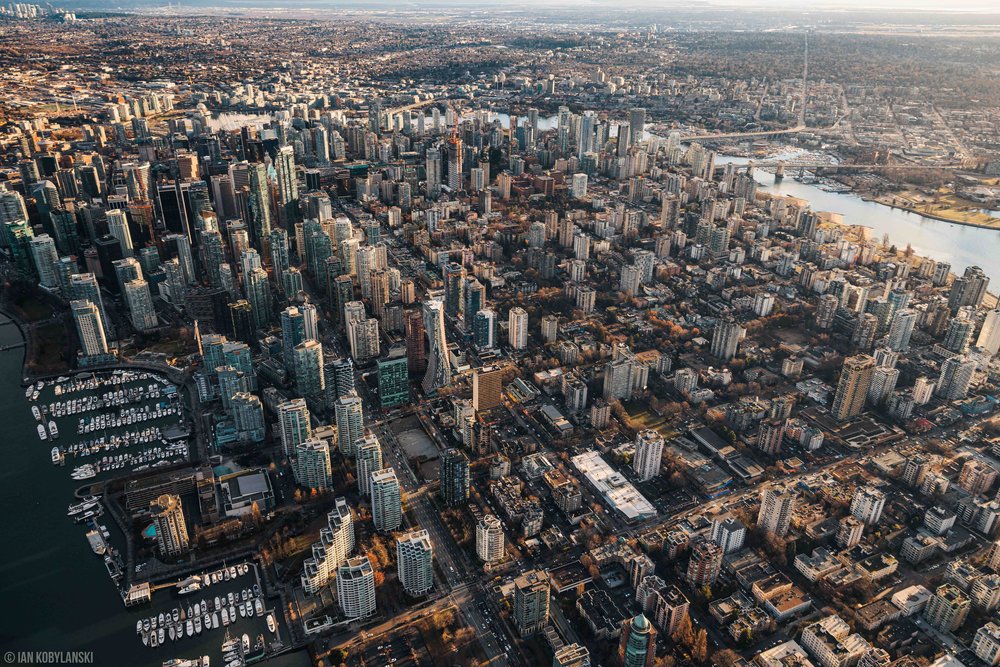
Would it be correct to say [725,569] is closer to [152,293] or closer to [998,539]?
[998,539]

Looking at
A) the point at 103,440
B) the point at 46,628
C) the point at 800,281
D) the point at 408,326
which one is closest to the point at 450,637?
the point at 46,628

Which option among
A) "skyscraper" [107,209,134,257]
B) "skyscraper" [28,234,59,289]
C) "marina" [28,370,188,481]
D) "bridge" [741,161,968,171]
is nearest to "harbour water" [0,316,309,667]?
"marina" [28,370,188,481]

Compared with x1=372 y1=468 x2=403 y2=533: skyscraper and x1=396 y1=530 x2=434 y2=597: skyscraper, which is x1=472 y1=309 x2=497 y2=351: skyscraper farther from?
x1=396 y1=530 x2=434 y2=597: skyscraper

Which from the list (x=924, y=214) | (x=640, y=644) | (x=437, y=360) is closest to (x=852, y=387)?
(x=640, y=644)

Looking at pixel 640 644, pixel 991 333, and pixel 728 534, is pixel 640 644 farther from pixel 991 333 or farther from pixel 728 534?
pixel 991 333

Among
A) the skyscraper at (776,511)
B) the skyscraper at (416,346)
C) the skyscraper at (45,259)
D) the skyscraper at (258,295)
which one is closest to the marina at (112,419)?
the skyscraper at (258,295)

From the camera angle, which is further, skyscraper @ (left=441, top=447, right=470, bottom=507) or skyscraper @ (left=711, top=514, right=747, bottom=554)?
skyscraper @ (left=441, top=447, right=470, bottom=507)

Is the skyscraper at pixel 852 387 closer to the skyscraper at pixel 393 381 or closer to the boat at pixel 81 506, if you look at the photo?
the skyscraper at pixel 393 381
